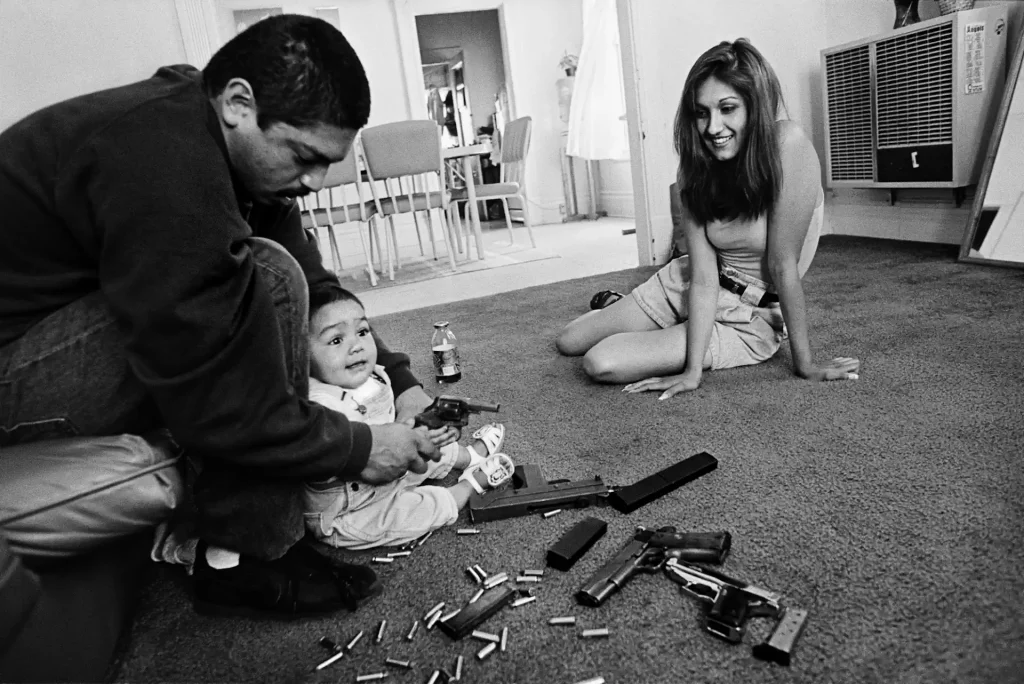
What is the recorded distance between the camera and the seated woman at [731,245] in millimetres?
1710

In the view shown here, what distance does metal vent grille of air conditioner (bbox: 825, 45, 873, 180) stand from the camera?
362 centimetres

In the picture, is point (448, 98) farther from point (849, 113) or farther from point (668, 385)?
point (668, 385)

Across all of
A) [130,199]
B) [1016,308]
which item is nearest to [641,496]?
[130,199]

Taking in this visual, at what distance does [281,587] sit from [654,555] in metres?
0.61

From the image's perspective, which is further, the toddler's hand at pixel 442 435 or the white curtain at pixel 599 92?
the white curtain at pixel 599 92

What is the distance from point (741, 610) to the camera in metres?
0.92

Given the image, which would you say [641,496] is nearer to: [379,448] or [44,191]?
[379,448]

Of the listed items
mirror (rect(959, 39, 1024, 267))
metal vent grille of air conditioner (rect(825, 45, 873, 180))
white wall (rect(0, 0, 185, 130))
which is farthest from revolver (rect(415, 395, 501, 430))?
metal vent grille of air conditioner (rect(825, 45, 873, 180))

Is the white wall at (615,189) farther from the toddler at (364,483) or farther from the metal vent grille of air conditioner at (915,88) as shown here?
the toddler at (364,483)

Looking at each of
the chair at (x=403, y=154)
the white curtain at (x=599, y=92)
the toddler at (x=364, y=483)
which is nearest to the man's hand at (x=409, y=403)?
the toddler at (x=364, y=483)

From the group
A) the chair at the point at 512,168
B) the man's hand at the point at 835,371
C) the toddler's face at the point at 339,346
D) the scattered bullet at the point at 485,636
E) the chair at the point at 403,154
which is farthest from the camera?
the chair at the point at 512,168

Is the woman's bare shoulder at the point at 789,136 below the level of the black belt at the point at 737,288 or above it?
above

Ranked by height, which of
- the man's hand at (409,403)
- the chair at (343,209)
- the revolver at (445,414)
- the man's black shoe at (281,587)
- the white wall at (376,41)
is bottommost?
the man's black shoe at (281,587)

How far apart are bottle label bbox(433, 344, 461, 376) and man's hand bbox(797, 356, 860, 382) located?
3.63ft
